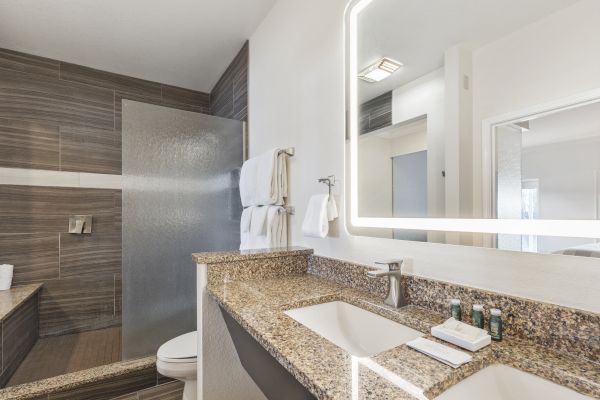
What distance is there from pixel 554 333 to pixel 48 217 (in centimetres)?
327

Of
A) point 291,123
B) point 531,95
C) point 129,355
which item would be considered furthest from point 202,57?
point 531,95

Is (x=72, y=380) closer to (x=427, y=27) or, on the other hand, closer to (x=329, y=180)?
(x=329, y=180)

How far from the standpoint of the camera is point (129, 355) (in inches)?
75.9

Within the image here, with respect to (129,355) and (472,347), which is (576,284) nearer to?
(472,347)

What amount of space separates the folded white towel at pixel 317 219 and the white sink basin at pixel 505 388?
762mm

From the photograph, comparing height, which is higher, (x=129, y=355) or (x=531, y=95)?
(x=531, y=95)

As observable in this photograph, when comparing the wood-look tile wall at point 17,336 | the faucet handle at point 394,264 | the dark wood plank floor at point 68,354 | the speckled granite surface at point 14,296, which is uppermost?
the faucet handle at point 394,264

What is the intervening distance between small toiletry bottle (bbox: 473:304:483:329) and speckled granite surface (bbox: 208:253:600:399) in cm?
6

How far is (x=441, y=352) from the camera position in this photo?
65 cm

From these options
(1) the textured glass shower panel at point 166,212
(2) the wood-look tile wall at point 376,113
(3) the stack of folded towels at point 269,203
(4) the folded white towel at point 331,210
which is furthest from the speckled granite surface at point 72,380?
(2) the wood-look tile wall at point 376,113

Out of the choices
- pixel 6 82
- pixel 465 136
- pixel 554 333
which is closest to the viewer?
pixel 554 333

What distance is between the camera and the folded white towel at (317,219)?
1298 mm

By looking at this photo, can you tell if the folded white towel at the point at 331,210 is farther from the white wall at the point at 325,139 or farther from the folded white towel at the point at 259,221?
the folded white towel at the point at 259,221

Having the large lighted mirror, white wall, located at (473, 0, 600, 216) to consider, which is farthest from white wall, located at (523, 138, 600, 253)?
white wall, located at (473, 0, 600, 216)
